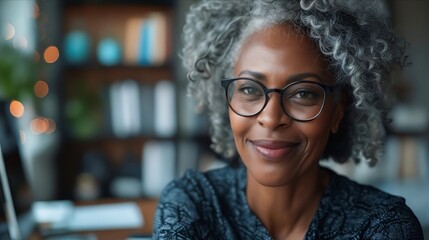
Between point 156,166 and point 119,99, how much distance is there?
532 mm

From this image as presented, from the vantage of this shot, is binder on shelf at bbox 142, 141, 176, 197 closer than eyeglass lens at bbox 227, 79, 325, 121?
No

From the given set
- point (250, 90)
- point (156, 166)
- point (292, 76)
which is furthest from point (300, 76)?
point (156, 166)

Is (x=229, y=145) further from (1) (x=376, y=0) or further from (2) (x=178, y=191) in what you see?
(1) (x=376, y=0)

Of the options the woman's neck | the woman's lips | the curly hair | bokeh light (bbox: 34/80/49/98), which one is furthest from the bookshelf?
the woman's lips

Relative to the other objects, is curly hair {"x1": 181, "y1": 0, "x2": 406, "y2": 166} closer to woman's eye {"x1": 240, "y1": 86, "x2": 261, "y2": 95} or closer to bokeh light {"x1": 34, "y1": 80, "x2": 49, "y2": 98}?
woman's eye {"x1": 240, "y1": 86, "x2": 261, "y2": 95}

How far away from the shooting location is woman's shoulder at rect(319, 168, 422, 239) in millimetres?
1488

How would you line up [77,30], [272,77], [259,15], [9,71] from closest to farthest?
[272,77] < [259,15] < [9,71] < [77,30]

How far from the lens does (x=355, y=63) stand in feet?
4.88

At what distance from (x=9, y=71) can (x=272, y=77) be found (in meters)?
2.32

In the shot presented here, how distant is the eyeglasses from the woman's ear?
9 centimetres

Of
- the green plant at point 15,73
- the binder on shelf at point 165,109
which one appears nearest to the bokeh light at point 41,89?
the green plant at point 15,73

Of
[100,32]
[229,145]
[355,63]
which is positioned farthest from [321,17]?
[100,32]

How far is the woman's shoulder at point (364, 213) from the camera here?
58.6 inches

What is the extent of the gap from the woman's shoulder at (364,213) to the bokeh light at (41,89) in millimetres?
2471
